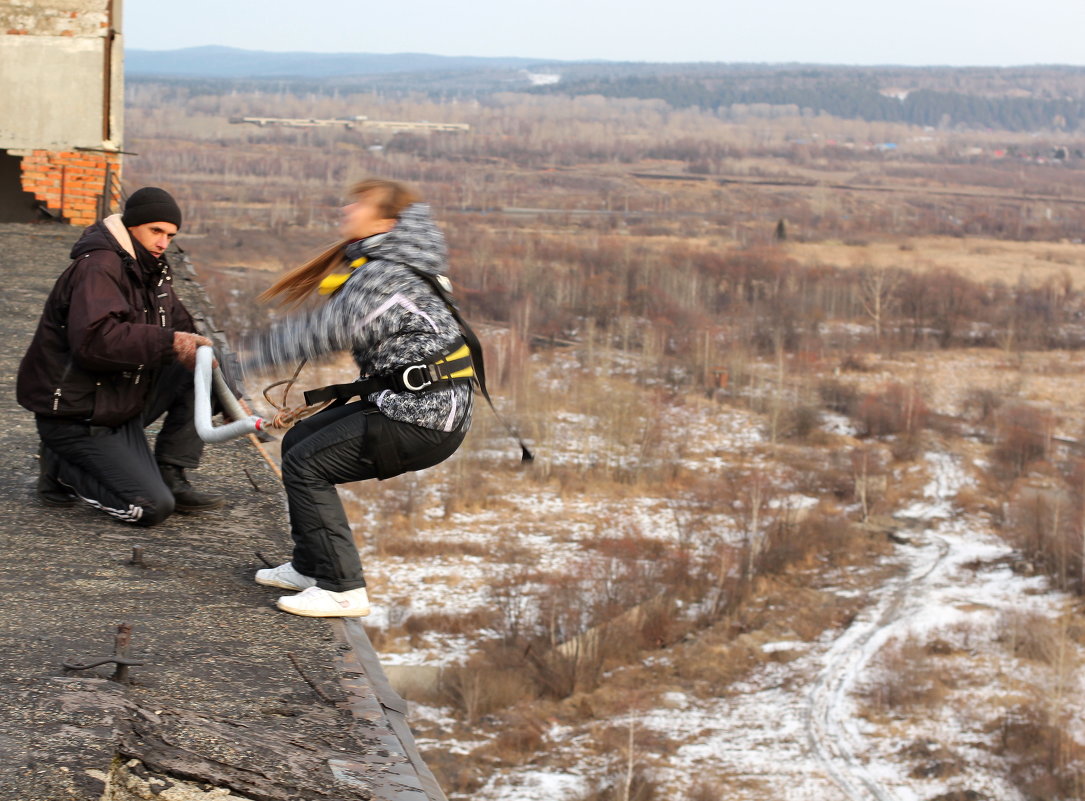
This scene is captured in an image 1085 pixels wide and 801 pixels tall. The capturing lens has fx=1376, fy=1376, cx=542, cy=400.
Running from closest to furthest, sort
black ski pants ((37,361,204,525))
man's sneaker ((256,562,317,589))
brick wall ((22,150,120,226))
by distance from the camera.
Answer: man's sneaker ((256,562,317,589)) < black ski pants ((37,361,204,525)) < brick wall ((22,150,120,226))

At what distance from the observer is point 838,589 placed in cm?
3167

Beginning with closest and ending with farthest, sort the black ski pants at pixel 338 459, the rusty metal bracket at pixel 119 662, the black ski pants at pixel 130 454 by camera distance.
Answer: the rusty metal bracket at pixel 119 662 → the black ski pants at pixel 338 459 → the black ski pants at pixel 130 454

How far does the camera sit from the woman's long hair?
4.43 metres

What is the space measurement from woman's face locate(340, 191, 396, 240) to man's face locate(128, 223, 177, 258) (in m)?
1.12

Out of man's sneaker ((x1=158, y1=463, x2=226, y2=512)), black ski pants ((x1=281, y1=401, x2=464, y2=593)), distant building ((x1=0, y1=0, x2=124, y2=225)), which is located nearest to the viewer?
black ski pants ((x1=281, y1=401, x2=464, y2=593))

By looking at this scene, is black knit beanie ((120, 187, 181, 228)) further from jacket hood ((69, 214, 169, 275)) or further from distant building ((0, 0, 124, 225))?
distant building ((0, 0, 124, 225))

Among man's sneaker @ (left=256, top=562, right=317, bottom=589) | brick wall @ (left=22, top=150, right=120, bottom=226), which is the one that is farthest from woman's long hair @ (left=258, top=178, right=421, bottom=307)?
brick wall @ (left=22, top=150, right=120, bottom=226)

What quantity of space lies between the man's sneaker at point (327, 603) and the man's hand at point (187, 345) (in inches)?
42.1

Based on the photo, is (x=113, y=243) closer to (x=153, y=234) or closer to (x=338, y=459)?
(x=153, y=234)

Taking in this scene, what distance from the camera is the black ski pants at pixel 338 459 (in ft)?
14.9

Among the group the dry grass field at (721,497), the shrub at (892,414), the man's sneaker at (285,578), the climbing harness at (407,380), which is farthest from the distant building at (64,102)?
the shrub at (892,414)

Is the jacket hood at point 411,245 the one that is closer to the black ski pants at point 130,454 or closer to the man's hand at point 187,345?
the man's hand at point 187,345

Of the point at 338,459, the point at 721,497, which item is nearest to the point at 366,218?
the point at 338,459

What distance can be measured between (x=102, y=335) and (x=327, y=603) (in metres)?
1.34
